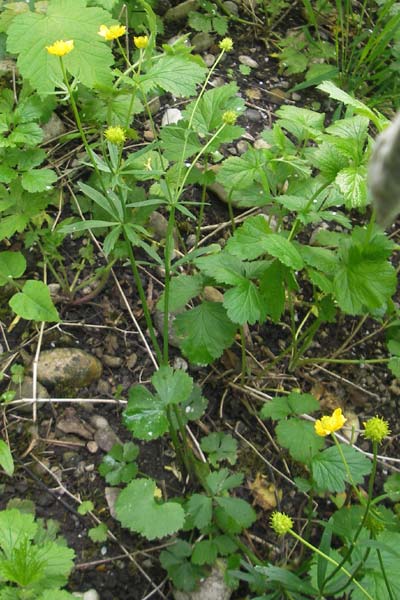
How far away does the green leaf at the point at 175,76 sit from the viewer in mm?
1679

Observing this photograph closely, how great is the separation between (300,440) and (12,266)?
0.96m

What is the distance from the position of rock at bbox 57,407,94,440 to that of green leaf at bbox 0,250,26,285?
428mm

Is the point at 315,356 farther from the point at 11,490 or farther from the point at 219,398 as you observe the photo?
the point at 11,490

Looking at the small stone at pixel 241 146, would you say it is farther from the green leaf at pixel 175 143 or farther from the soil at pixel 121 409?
the green leaf at pixel 175 143

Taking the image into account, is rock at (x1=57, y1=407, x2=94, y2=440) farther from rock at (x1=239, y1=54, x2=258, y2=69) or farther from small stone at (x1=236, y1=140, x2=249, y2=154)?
rock at (x1=239, y1=54, x2=258, y2=69)

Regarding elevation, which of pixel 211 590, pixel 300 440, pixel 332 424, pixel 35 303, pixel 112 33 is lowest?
pixel 211 590

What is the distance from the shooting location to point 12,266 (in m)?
1.69

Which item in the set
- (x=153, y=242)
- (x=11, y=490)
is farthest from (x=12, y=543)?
(x=153, y=242)

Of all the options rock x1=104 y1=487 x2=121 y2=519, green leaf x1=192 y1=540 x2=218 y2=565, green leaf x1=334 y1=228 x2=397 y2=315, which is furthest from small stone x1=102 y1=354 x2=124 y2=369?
green leaf x1=334 y1=228 x2=397 y2=315

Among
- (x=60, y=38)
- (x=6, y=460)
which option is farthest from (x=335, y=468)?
(x=60, y=38)

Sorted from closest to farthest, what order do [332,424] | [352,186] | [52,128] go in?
[332,424] → [352,186] → [52,128]

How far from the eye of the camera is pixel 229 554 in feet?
4.85

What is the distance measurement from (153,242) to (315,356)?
666 mm

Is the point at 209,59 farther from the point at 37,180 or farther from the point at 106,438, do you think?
the point at 106,438
